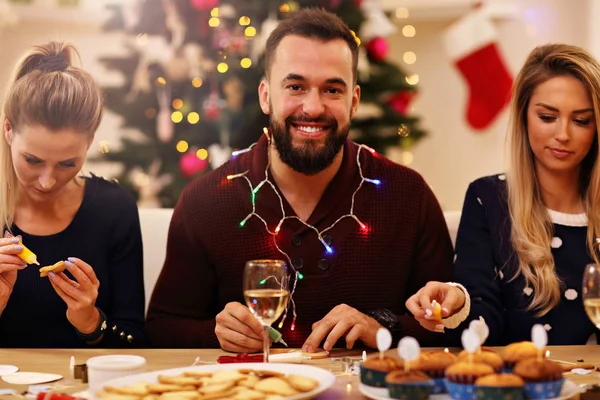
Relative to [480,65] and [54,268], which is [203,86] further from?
[54,268]

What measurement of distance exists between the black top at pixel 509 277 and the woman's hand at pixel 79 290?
980mm

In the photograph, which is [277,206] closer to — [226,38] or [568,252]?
[568,252]

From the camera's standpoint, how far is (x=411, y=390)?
1.36 metres

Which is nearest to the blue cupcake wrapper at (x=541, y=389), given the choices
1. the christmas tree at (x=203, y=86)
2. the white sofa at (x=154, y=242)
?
the white sofa at (x=154, y=242)

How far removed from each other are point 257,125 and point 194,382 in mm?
2653

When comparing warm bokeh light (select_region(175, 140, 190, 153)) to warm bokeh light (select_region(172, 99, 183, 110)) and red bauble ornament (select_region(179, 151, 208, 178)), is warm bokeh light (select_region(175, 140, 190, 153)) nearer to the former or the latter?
red bauble ornament (select_region(179, 151, 208, 178))

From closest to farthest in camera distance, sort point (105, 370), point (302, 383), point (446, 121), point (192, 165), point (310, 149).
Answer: point (302, 383) → point (105, 370) → point (310, 149) → point (192, 165) → point (446, 121)

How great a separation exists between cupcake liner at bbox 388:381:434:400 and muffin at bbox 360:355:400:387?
6cm

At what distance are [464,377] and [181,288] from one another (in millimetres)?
1189

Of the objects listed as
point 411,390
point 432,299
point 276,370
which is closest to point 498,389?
point 411,390

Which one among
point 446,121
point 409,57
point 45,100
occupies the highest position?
point 409,57

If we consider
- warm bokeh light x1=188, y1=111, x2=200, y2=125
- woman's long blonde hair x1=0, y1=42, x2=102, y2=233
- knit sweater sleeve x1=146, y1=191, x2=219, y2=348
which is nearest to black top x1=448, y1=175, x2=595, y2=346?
knit sweater sleeve x1=146, y1=191, x2=219, y2=348

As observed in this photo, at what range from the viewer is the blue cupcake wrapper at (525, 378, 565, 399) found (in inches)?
52.9

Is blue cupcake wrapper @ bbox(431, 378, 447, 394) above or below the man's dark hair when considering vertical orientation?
below
